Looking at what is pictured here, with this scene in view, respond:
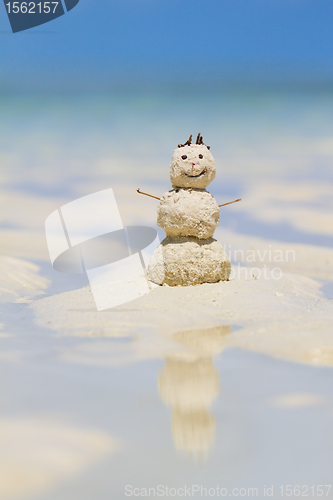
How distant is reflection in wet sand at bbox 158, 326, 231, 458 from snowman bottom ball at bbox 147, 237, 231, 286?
111 inches

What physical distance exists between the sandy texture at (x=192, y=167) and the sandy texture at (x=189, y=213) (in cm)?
17

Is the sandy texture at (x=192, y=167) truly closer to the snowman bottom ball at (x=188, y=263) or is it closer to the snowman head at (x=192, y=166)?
the snowman head at (x=192, y=166)

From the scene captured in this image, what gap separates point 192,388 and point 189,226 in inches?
184

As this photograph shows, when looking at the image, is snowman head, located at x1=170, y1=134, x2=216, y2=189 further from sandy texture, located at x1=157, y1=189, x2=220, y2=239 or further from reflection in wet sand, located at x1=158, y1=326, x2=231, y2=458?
reflection in wet sand, located at x1=158, y1=326, x2=231, y2=458

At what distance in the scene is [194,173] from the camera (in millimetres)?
7410

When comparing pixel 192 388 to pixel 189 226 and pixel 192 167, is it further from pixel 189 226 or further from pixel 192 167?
pixel 192 167

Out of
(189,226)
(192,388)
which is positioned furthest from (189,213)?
(192,388)

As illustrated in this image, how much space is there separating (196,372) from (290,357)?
93 cm

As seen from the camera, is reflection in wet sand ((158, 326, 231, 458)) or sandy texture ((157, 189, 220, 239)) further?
sandy texture ((157, 189, 220, 239))

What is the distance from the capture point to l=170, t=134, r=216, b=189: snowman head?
24.2 feet

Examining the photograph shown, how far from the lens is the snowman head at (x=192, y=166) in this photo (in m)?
7.39

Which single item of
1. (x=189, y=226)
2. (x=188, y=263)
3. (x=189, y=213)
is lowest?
(x=188, y=263)

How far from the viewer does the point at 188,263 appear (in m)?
7.21

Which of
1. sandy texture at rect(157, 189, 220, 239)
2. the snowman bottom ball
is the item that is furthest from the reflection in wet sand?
sandy texture at rect(157, 189, 220, 239)
